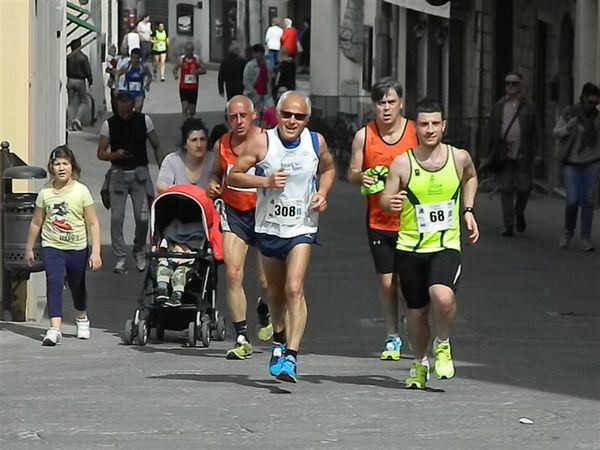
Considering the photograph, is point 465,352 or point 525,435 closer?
point 525,435

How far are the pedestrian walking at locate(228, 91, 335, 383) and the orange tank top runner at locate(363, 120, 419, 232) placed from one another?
0.65 meters

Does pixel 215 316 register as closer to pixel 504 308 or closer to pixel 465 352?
pixel 465 352

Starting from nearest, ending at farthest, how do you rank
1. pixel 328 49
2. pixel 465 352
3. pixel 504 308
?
pixel 465 352 → pixel 504 308 → pixel 328 49

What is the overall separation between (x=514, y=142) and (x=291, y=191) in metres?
10.4

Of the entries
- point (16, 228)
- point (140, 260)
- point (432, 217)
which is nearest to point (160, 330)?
point (16, 228)

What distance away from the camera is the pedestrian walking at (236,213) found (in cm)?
1260

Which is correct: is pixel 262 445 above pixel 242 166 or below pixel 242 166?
below

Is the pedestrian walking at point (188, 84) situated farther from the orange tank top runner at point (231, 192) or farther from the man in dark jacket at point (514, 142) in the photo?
the orange tank top runner at point (231, 192)

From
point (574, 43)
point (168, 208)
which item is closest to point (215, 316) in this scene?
point (168, 208)

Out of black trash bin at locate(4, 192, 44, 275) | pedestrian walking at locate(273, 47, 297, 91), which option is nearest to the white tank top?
black trash bin at locate(4, 192, 44, 275)

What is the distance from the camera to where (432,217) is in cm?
1084

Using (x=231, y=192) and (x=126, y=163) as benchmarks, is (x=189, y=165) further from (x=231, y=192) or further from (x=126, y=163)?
(x=126, y=163)

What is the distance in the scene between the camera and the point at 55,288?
1352 centimetres

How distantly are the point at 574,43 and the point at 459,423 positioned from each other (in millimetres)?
17402
